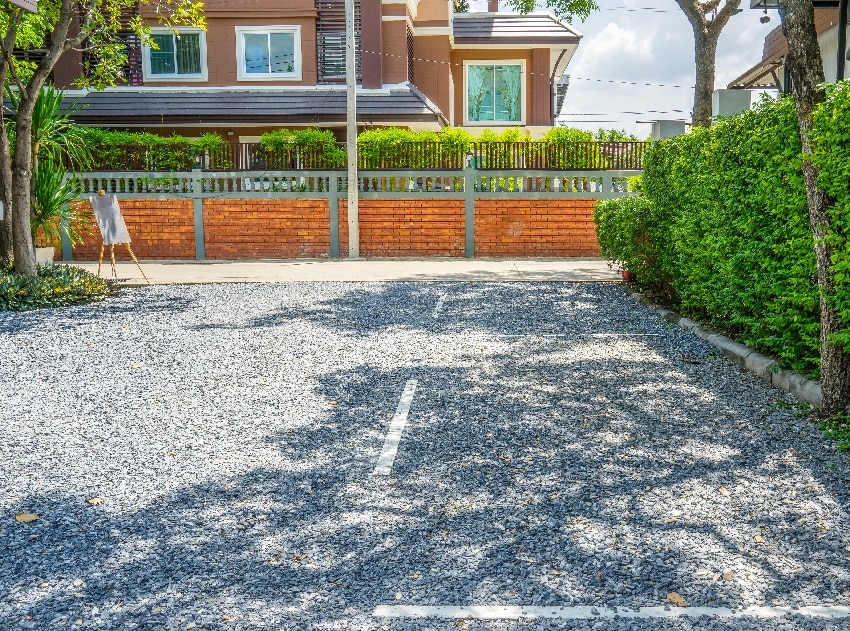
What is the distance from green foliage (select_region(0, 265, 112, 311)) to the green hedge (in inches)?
318

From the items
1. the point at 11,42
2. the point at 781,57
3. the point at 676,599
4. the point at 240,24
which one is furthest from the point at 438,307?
the point at 240,24

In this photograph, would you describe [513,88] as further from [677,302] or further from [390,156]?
[677,302]

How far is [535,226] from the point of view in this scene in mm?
21562

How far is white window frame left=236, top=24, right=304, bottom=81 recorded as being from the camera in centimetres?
2578

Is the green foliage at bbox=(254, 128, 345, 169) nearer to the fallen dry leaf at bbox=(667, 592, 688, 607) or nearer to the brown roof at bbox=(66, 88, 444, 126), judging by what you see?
the brown roof at bbox=(66, 88, 444, 126)

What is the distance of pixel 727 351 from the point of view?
352 inches

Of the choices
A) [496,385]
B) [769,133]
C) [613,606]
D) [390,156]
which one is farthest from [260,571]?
[390,156]

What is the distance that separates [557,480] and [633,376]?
307 cm

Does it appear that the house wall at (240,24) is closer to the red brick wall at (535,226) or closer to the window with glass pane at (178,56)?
the window with glass pane at (178,56)

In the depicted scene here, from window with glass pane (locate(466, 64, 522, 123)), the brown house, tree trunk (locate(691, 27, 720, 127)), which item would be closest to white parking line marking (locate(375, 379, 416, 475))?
tree trunk (locate(691, 27, 720, 127))

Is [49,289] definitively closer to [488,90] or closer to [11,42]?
[11,42]

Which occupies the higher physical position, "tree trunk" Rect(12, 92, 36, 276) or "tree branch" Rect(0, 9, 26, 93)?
"tree branch" Rect(0, 9, 26, 93)

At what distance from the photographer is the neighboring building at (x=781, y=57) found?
17.2 meters

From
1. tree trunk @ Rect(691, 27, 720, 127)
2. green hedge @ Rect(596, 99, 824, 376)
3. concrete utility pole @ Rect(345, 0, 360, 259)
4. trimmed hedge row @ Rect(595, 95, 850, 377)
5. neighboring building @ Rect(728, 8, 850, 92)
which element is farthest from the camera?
concrete utility pole @ Rect(345, 0, 360, 259)
